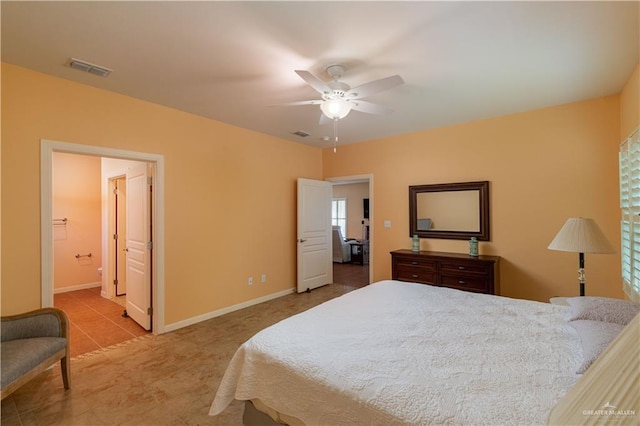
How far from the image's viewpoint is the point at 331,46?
2.11 meters

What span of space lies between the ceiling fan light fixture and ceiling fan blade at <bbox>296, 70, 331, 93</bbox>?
134 mm

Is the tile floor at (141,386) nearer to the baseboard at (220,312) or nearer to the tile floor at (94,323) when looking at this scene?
the baseboard at (220,312)

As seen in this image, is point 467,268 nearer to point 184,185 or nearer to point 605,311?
point 605,311

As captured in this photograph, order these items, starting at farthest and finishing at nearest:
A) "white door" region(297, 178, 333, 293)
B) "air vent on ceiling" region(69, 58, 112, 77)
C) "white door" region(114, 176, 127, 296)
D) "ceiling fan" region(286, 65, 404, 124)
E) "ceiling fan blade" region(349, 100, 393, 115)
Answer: "white door" region(297, 178, 333, 293) < "white door" region(114, 176, 127, 296) < "ceiling fan blade" region(349, 100, 393, 115) < "air vent on ceiling" region(69, 58, 112, 77) < "ceiling fan" region(286, 65, 404, 124)

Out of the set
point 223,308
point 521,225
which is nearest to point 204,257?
point 223,308

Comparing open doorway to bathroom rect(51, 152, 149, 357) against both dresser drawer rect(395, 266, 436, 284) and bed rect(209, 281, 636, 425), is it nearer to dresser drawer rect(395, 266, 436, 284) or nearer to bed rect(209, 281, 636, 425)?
bed rect(209, 281, 636, 425)

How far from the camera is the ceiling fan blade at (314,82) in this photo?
195cm

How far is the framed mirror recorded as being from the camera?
3828 millimetres

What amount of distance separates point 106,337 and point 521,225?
5.07 m

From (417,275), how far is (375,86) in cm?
274

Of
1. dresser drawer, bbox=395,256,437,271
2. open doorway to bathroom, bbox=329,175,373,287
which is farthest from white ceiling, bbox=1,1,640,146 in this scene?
open doorway to bathroom, bbox=329,175,373,287

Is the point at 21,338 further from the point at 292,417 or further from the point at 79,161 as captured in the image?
the point at 79,161

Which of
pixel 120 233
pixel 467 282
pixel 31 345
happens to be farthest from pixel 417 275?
pixel 120 233

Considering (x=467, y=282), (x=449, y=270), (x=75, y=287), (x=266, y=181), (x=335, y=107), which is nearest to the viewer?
(x=335, y=107)
